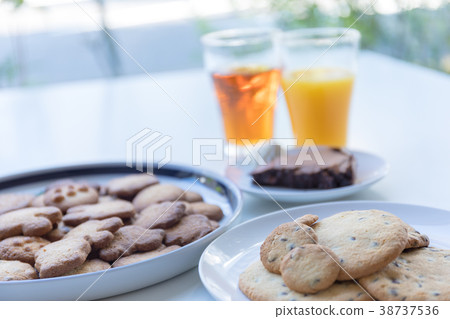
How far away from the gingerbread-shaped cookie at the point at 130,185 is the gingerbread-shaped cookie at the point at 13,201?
0.14 m

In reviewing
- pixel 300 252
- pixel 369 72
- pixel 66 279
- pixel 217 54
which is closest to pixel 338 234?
pixel 300 252

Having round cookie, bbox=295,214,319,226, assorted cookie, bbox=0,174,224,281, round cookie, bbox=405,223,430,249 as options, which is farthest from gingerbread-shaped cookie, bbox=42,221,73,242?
round cookie, bbox=405,223,430,249

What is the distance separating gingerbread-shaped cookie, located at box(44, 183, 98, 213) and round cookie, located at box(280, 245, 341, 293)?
0.45 meters

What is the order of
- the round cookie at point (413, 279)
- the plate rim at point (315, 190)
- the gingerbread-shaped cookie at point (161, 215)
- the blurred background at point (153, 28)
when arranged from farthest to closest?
the blurred background at point (153, 28) < the plate rim at point (315, 190) < the gingerbread-shaped cookie at point (161, 215) < the round cookie at point (413, 279)

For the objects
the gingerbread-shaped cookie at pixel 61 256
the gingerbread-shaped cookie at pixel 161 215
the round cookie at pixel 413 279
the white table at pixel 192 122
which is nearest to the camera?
the round cookie at pixel 413 279

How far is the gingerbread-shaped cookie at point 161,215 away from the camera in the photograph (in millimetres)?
801

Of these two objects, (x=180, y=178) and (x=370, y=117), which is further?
(x=370, y=117)

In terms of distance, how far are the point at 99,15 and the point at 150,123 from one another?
4.96ft

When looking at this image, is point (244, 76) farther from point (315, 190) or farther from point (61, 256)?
point (61, 256)

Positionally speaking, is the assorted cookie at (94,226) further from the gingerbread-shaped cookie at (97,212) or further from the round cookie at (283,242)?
the round cookie at (283,242)

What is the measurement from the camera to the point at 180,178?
109 centimetres

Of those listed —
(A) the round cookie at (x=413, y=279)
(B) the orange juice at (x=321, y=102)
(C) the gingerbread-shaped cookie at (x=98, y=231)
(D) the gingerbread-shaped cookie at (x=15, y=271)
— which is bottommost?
(D) the gingerbread-shaped cookie at (x=15, y=271)

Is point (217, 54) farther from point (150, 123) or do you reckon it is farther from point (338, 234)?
point (338, 234)

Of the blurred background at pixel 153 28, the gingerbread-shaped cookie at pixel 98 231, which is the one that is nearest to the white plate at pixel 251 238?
the gingerbread-shaped cookie at pixel 98 231
